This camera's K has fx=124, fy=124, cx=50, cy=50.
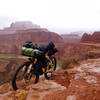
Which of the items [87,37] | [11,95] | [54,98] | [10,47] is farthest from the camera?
[10,47]

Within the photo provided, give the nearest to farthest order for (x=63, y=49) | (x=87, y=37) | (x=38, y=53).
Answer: (x=38, y=53), (x=63, y=49), (x=87, y=37)

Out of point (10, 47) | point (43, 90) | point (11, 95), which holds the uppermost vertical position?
point (43, 90)

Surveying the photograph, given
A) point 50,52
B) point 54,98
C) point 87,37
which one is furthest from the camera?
point 87,37

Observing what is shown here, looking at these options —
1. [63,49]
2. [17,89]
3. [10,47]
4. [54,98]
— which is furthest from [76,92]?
[10,47]

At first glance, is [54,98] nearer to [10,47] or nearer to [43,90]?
[43,90]

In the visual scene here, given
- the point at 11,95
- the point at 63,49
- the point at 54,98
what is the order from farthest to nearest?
the point at 63,49 → the point at 11,95 → the point at 54,98

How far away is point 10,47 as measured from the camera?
6900cm

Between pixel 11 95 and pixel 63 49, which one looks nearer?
pixel 11 95

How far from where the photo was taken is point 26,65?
3709mm

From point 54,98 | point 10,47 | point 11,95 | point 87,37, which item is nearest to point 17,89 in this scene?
point 11,95

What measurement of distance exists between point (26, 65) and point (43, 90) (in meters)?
0.96

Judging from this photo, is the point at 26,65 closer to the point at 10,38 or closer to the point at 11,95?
the point at 11,95

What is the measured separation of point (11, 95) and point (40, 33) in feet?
266

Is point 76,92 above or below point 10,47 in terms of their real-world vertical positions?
above
